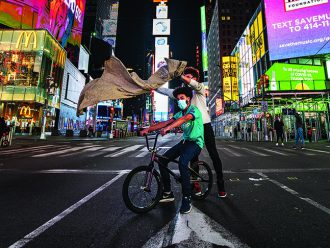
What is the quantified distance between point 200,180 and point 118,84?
99.2 inches

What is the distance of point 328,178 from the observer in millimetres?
5418

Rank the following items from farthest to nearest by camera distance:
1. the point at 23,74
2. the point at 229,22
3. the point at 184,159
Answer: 1. the point at 229,22
2. the point at 23,74
3. the point at 184,159

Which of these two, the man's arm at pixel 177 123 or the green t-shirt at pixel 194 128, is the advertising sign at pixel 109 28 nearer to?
the green t-shirt at pixel 194 128

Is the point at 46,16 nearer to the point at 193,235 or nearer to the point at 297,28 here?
the point at 297,28

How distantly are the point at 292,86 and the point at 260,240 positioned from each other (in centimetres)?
3126

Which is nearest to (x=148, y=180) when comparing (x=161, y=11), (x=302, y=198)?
(x=302, y=198)

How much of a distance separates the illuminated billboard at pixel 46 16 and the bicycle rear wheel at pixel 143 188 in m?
45.7

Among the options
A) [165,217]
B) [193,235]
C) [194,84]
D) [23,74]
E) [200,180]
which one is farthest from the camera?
[23,74]

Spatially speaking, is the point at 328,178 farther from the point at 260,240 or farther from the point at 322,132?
the point at 322,132

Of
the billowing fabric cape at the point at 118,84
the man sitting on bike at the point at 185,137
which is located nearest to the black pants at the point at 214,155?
the man sitting on bike at the point at 185,137

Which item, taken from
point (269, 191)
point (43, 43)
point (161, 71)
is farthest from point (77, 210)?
point (43, 43)

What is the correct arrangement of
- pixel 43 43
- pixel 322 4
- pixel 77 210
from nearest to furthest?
pixel 77 210 < pixel 322 4 < pixel 43 43

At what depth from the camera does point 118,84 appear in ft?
15.2

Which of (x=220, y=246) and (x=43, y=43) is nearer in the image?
(x=220, y=246)
